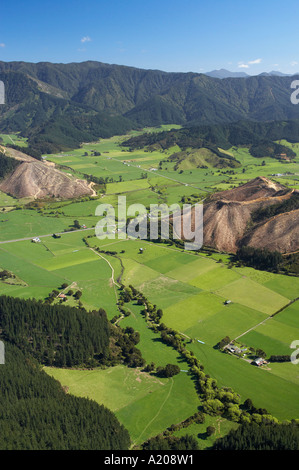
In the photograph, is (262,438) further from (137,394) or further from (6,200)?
(6,200)

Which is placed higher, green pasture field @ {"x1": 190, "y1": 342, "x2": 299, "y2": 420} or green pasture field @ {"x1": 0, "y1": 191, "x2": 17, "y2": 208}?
green pasture field @ {"x1": 0, "y1": 191, "x2": 17, "y2": 208}

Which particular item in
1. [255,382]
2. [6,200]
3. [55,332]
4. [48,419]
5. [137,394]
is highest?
[6,200]

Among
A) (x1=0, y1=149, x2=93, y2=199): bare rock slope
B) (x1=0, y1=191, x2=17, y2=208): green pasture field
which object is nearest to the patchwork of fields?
(x1=0, y1=191, x2=17, y2=208): green pasture field

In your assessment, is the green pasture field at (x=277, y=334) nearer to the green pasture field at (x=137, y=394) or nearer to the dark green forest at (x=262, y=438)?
the green pasture field at (x=137, y=394)

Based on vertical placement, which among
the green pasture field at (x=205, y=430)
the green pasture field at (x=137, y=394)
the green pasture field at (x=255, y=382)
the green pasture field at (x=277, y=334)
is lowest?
the green pasture field at (x=205, y=430)

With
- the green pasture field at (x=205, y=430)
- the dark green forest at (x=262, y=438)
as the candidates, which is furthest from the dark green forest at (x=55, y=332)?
the dark green forest at (x=262, y=438)


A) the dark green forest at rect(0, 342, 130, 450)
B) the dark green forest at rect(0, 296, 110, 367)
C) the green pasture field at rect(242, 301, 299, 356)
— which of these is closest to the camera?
the dark green forest at rect(0, 342, 130, 450)

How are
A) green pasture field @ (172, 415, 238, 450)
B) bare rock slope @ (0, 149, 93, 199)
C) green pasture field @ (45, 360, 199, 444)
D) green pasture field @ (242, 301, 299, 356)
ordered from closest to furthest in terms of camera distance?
green pasture field @ (172, 415, 238, 450) → green pasture field @ (45, 360, 199, 444) → green pasture field @ (242, 301, 299, 356) → bare rock slope @ (0, 149, 93, 199)

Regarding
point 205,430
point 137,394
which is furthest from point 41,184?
point 205,430

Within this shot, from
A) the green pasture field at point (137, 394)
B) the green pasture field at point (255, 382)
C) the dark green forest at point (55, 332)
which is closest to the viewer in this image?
the green pasture field at point (137, 394)

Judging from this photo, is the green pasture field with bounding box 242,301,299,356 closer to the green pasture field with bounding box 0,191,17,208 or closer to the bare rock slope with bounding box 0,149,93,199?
the bare rock slope with bounding box 0,149,93,199
